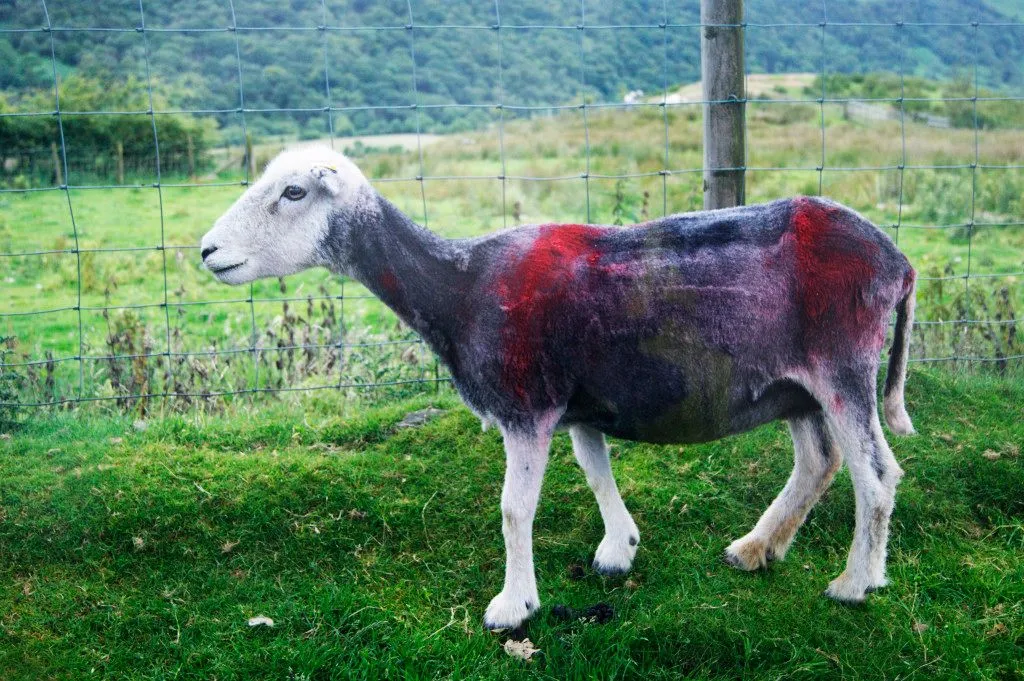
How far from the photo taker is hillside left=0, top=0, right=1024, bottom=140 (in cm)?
1585

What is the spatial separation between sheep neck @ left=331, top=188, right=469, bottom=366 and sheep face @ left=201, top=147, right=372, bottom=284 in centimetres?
13

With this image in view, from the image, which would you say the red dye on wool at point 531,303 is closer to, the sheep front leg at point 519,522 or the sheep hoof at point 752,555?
the sheep front leg at point 519,522

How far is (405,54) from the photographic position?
17.6m

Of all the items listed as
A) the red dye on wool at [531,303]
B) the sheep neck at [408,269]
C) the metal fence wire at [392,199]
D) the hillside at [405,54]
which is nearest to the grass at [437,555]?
the metal fence wire at [392,199]

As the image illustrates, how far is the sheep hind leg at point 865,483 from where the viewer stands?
401cm

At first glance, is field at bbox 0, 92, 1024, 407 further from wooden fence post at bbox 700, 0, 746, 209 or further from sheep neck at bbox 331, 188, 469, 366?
sheep neck at bbox 331, 188, 469, 366

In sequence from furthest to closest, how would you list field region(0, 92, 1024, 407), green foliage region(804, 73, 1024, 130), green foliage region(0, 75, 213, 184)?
green foliage region(804, 73, 1024, 130), green foliage region(0, 75, 213, 184), field region(0, 92, 1024, 407)

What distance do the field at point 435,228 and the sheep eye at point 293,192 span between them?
1.98 m

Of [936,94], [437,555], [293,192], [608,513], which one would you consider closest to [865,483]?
[608,513]

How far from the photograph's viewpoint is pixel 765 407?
4121 millimetres

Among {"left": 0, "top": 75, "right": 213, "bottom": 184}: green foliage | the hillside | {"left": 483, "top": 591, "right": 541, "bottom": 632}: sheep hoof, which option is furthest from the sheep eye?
{"left": 0, "top": 75, "right": 213, "bottom": 184}: green foliage

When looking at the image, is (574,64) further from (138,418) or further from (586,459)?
(586,459)

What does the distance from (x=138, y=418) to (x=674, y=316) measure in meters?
3.80

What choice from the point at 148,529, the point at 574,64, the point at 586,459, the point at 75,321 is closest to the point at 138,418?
the point at 148,529
